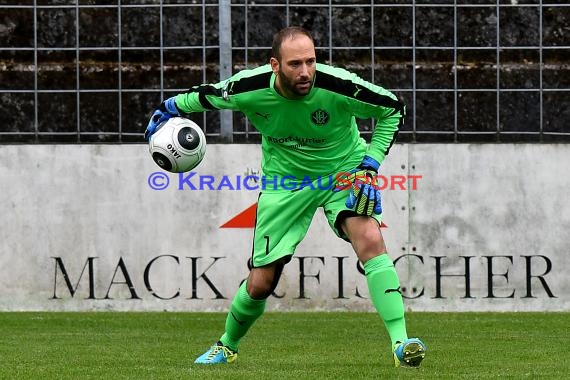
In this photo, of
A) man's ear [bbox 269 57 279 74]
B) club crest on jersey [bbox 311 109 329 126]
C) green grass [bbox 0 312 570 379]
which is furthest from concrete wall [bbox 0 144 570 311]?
man's ear [bbox 269 57 279 74]

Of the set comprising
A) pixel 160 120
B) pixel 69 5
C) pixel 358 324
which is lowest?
pixel 358 324

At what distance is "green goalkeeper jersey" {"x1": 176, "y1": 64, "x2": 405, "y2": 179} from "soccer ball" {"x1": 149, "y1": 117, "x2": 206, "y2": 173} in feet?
0.37

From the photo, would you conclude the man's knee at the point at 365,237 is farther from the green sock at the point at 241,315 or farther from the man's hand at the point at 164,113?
the man's hand at the point at 164,113

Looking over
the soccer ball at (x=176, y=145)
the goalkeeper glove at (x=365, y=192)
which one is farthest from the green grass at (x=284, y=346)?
the soccer ball at (x=176, y=145)

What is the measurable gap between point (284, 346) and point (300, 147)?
77.2 inches

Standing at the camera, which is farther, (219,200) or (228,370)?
(219,200)

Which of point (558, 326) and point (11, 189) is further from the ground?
point (11, 189)

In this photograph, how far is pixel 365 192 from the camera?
795cm

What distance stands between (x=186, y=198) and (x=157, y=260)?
1.93ft

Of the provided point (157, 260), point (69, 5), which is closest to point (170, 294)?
point (157, 260)

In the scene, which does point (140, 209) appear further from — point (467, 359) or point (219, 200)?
point (467, 359)

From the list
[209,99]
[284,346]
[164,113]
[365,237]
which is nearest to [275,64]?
[209,99]

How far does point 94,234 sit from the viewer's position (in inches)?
512

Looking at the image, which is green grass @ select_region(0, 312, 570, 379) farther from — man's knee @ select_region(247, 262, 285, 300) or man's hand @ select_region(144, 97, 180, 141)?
man's hand @ select_region(144, 97, 180, 141)
